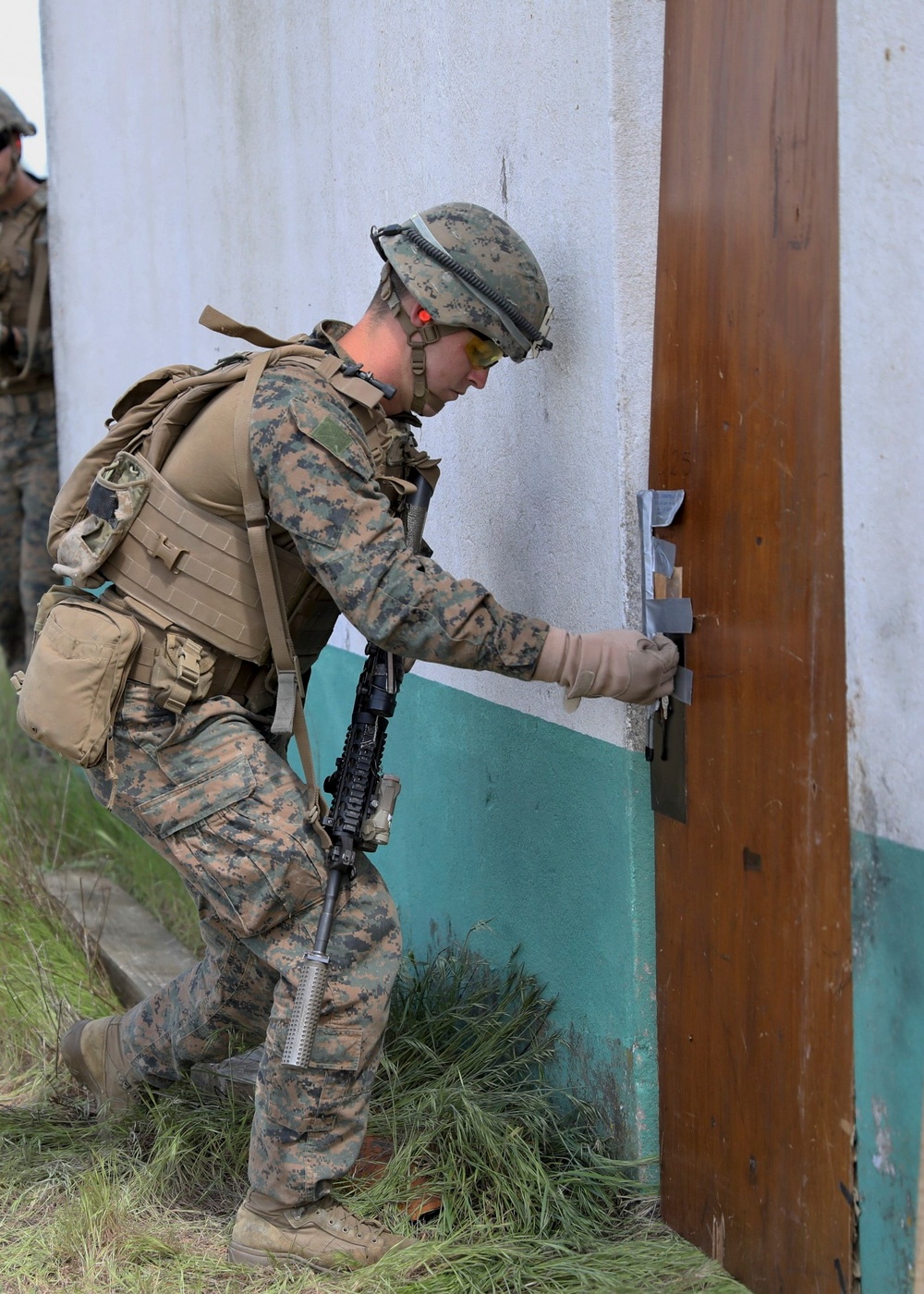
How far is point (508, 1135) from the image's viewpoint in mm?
2574

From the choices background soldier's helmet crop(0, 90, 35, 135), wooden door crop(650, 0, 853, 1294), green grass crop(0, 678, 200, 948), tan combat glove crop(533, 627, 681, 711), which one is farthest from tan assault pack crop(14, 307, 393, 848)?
background soldier's helmet crop(0, 90, 35, 135)

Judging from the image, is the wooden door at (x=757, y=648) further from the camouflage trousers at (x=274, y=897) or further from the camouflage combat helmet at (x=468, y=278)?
the camouflage trousers at (x=274, y=897)

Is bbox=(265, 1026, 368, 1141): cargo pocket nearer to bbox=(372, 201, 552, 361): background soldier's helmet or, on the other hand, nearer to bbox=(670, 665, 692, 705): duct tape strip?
bbox=(670, 665, 692, 705): duct tape strip

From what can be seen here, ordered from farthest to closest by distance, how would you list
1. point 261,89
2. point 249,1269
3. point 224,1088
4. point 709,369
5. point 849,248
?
point 261,89 < point 224,1088 < point 249,1269 < point 709,369 < point 849,248

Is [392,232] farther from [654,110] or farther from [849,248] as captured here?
[849,248]

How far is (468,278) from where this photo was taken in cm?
244

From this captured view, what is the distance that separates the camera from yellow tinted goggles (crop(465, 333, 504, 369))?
2.53m

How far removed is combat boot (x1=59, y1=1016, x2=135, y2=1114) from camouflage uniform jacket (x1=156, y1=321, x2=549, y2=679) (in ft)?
4.34

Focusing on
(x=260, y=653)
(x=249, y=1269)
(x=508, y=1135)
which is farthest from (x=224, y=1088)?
(x=260, y=653)

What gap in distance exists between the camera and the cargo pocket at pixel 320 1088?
243 cm

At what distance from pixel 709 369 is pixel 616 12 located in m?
0.63

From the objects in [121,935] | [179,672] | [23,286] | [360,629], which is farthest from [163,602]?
[23,286]

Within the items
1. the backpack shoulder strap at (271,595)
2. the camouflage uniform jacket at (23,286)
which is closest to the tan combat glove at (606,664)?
the backpack shoulder strap at (271,595)

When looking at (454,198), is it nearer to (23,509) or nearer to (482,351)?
(482,351)
